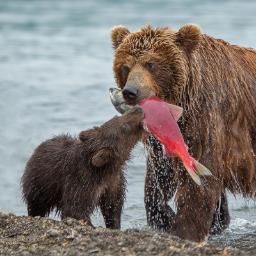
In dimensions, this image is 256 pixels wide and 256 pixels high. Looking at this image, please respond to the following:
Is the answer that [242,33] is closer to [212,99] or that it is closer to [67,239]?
[212,99]

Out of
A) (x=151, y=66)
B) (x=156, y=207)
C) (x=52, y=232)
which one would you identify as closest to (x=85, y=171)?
(x=52, y=232)

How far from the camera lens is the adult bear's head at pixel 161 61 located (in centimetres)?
507

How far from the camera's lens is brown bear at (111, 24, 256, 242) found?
202 inches

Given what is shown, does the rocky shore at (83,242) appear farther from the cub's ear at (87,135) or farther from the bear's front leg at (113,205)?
the cub's ear at (87,135)

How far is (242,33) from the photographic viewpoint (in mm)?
21828

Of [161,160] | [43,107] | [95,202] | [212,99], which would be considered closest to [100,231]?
[95,202]

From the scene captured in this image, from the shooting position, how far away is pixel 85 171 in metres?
5.47

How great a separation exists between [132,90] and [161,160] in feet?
4.02

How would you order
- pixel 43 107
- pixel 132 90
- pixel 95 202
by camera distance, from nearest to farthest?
pixel 132 90, pixel 95 202, pixel 43 107

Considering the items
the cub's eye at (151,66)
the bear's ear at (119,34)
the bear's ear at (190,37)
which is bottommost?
the cub's eye at (151,66)

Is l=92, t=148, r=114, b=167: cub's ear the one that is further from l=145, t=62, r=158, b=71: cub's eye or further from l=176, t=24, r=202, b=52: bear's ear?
l=176, t=24, r=202, b=52: bear's ear

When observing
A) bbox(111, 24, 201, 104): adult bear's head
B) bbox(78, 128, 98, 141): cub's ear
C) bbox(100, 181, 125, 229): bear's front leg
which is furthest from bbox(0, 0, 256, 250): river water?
bbox(78, 128, 98, 141): cub's ear

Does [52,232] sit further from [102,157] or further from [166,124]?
[166,124]

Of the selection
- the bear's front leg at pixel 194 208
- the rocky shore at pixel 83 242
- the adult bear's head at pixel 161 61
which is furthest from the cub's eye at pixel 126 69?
the rocky shore at pixel 83 242
